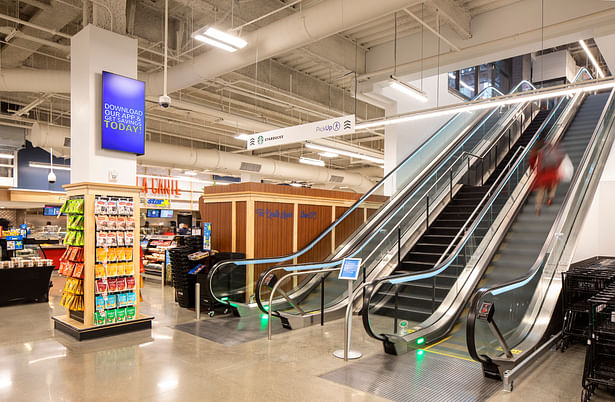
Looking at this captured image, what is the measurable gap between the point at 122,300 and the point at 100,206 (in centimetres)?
140

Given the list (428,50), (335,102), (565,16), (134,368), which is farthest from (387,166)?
(134,368)

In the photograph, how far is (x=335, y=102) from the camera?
12.5m

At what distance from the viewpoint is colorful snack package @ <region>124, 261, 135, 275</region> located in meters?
6.17

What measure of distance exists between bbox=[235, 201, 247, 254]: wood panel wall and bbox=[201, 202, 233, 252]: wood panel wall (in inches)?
5.8

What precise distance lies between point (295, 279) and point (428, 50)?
6267 mm

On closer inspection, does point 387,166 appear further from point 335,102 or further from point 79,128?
point 79,128

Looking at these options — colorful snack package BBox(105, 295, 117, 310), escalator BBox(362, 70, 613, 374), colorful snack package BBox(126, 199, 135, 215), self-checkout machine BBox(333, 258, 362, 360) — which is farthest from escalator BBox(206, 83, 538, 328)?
colorful snack package BBox(126, 199, 135, 215)

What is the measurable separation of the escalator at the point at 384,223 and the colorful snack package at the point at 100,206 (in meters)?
1.93

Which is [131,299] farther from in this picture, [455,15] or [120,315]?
[455,15]

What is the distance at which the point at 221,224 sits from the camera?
8508 millimetres

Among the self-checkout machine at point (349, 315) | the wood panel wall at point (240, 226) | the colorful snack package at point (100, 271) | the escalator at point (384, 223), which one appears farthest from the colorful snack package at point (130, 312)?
the self-checkout machine at point (349, 315)

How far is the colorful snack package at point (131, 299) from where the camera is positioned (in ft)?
20.2

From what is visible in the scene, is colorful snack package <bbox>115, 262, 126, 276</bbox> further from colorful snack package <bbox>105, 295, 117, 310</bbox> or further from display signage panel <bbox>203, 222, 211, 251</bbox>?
display signage panel <bbox>203, 222, 211, 251</bbox>

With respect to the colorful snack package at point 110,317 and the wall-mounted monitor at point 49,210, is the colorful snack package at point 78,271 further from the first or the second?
the wall-mounted monitor at point 49,210
